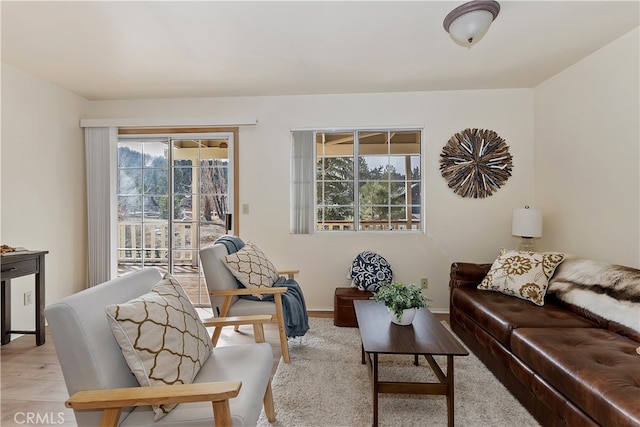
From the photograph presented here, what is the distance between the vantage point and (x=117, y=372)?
3.86 ft

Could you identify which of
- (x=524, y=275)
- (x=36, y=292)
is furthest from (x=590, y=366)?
(x=36, y=292)

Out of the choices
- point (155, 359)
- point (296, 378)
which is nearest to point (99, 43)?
point (155, 359)

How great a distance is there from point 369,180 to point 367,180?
0.02m

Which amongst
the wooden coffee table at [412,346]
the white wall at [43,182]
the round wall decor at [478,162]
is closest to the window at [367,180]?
the round wall decor at [478,162]

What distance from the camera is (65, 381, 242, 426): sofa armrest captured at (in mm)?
1023

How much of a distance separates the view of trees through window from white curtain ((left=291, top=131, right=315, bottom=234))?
0.52 ft

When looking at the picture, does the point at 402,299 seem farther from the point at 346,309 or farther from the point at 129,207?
the point at 129,207

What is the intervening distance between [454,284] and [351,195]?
1.45 metres

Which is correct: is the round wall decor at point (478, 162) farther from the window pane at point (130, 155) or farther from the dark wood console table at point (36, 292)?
A: the dark wood console table at point (36, 292)

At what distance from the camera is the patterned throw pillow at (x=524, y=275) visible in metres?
2.41

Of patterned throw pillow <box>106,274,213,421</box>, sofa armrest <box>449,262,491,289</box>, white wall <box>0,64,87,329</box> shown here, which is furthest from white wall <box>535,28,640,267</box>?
white wall <box>0,64,87,329</box>

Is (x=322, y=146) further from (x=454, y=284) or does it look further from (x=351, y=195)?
(x=454, y=284)

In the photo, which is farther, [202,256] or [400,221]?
[400,221]

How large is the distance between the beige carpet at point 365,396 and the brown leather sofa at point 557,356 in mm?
103
